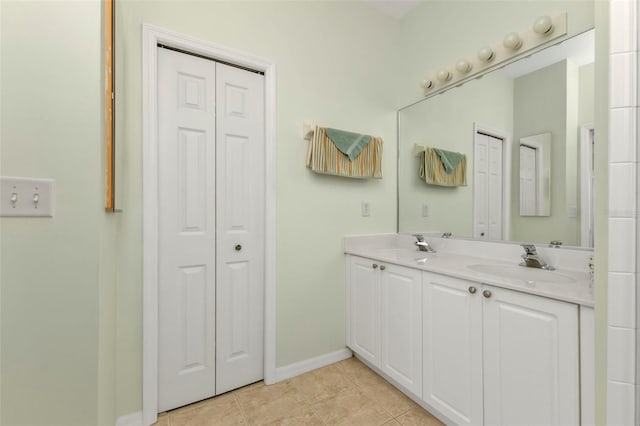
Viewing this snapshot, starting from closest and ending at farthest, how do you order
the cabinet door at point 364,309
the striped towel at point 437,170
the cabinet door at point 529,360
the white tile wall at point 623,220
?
the white tile wall at point 623,220
the cabinet door at point 529,360
the cabinet door at point 364,309
the striped towel at point 437,170

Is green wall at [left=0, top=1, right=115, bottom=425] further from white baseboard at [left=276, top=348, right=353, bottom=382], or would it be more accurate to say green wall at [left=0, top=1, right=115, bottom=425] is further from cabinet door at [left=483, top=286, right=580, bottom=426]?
cabinet door at [left=483, top=286, right=580, bottom=426]

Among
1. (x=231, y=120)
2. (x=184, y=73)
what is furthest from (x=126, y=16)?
(x=231, y=120)

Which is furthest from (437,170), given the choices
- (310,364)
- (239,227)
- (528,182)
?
(310,364)

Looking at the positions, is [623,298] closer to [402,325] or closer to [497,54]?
[402,325]

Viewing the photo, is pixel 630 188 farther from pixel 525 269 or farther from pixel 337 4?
pixel 337 4

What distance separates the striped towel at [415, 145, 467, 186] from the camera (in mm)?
1878

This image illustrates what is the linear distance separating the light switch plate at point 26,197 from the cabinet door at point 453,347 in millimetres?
1563

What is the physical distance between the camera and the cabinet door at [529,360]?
925mm

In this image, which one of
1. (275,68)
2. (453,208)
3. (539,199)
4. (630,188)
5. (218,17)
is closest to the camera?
(630,188)

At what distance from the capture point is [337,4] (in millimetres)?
2025

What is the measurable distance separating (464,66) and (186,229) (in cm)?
204

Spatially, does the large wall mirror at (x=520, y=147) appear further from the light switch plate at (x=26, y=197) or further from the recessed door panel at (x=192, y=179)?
the light switch plate at (x=26, y=197)

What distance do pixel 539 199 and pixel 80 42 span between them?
2154 millimetres

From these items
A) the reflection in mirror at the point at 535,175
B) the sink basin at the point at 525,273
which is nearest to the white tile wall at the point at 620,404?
the sink basin at the point at 525,273
